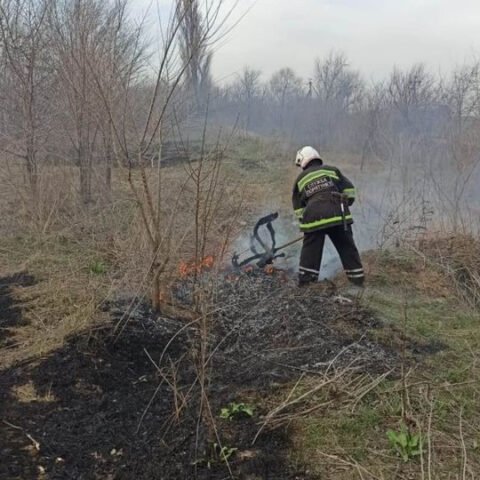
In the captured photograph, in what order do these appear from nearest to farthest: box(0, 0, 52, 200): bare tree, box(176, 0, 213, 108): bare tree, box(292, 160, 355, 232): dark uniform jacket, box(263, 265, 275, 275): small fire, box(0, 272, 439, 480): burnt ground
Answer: box(0, 272, 439, 480): burnt ground, box(176, 0, 213, 108): bare tree, box(292, 160, 355, 232): dark uniform jacket, box(263, 265, 275, 275): small fire, box(0, 0, 52, 200): bare tree

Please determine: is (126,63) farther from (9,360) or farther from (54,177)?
(9,360)

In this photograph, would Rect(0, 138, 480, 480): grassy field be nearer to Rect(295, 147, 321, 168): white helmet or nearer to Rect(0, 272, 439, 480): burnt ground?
Rect(0, 272, 439, 480): burnt ground

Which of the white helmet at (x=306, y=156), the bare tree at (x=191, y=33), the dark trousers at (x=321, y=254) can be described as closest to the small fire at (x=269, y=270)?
the dark trousers at (x=321, y=254)

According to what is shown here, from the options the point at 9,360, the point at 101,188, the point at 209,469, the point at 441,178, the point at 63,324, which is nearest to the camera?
the point at 209,469

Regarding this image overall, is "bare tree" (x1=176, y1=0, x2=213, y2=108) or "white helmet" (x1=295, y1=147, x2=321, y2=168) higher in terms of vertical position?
"bare tree" (x1=176, y1=0, x2=213, y2=108)

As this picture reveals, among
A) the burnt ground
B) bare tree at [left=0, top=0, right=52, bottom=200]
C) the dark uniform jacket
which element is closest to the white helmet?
the dark uniform jacket

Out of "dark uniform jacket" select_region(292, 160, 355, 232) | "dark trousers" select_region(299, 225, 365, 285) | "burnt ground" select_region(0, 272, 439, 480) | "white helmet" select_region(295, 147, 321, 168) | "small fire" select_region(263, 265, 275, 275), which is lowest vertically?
"burnt ground" select_region(0, 272, 439, 480)

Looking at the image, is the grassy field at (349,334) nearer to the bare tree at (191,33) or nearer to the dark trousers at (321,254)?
the dark trousers at (321,254)

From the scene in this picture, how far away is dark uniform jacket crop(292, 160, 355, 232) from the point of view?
242 inches

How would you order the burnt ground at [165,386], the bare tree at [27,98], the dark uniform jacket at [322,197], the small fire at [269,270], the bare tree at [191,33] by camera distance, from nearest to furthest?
the burnt ground at [165,386]
the bare tree at [191,33]
the dark uniform jacket at [322,197]
the small fire at [269,270]
the bare tree at [27,98]

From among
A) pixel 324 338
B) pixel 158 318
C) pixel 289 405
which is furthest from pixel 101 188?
pixel 289 405

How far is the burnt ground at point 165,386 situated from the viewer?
112 inches

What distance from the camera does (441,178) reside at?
9461 mm

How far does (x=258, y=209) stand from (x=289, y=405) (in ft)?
30.5
